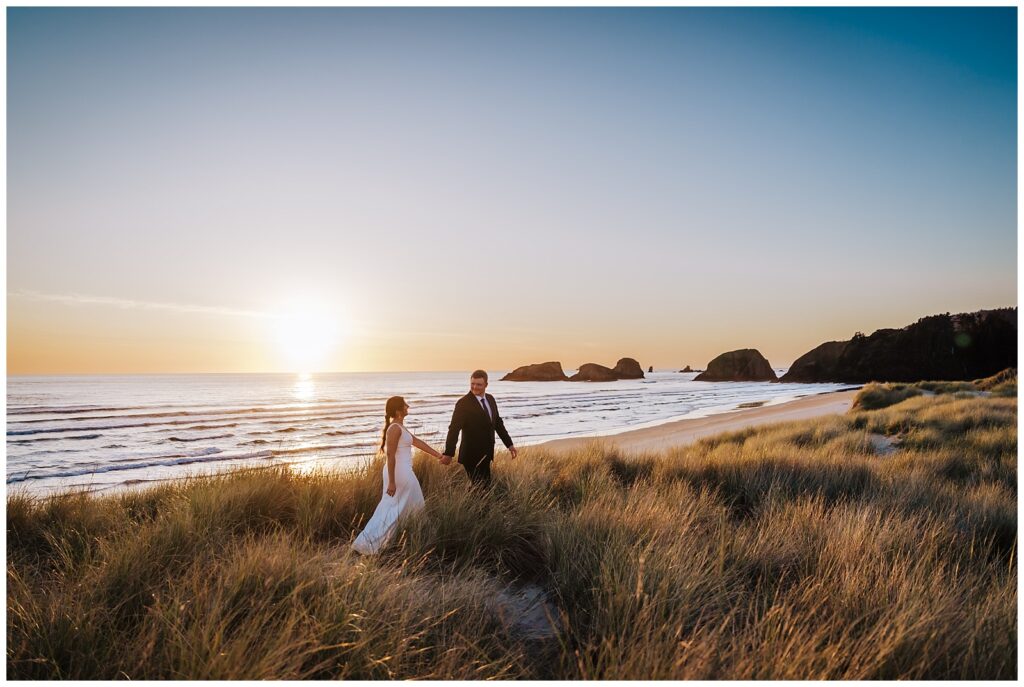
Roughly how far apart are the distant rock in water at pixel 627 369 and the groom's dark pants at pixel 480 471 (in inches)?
3935

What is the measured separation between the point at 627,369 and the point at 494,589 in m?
111

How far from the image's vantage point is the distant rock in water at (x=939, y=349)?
3922 centimetres

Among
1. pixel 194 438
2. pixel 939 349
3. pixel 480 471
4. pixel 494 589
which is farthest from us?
pixel 939 349

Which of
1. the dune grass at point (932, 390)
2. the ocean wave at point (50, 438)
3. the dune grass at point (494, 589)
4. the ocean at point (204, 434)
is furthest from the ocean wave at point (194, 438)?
the dune grass at point (932, 390)

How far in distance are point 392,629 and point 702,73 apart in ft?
18.2

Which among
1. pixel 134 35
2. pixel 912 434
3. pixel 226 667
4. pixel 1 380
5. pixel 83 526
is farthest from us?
pixel 912 434

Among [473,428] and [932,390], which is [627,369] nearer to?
[932,390]

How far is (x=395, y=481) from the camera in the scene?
228 inches

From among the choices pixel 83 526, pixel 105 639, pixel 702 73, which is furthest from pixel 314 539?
pixel 702 73

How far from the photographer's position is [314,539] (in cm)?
552

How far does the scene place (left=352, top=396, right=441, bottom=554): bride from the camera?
537 cm

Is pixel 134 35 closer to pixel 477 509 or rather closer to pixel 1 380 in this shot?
pixel 1 380

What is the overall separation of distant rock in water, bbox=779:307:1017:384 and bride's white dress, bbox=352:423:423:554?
37693mm

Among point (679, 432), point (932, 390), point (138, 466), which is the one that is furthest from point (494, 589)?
point (932, 390)
